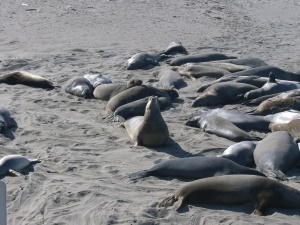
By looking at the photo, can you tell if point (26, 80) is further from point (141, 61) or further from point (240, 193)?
point (240, 193)

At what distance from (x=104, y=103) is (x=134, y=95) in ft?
1.65

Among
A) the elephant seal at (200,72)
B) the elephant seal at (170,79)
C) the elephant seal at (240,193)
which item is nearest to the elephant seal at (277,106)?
the elephant seal at (170,79)

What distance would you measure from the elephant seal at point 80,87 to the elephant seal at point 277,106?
2.41 m

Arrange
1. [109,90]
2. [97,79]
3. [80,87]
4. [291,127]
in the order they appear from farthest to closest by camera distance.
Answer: [97,79] → [80,87] → [109,90] → [291,127]

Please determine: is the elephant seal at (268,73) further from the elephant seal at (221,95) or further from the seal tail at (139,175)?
the seal tail at (139,175)

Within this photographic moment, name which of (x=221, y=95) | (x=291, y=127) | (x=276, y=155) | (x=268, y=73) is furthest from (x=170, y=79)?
(x=276, y=155)

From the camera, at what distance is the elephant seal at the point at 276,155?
6.20 metres

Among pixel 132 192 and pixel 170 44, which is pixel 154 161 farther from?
pixel 170 44

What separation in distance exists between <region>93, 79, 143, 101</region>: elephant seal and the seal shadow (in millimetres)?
2136

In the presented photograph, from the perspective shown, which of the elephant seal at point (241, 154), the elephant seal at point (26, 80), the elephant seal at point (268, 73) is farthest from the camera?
the elephant seal at point (268, 73)

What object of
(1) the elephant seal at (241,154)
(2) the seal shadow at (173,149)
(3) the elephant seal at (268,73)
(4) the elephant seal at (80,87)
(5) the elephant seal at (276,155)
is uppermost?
(5) the elephant seal at (276,155)

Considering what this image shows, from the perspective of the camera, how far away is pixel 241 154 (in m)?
6.49

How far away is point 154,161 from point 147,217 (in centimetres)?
151

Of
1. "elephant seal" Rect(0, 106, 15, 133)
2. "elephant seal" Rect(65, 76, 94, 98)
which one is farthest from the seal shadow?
"elephant seal" Rect(65, 76, 94, 98)
